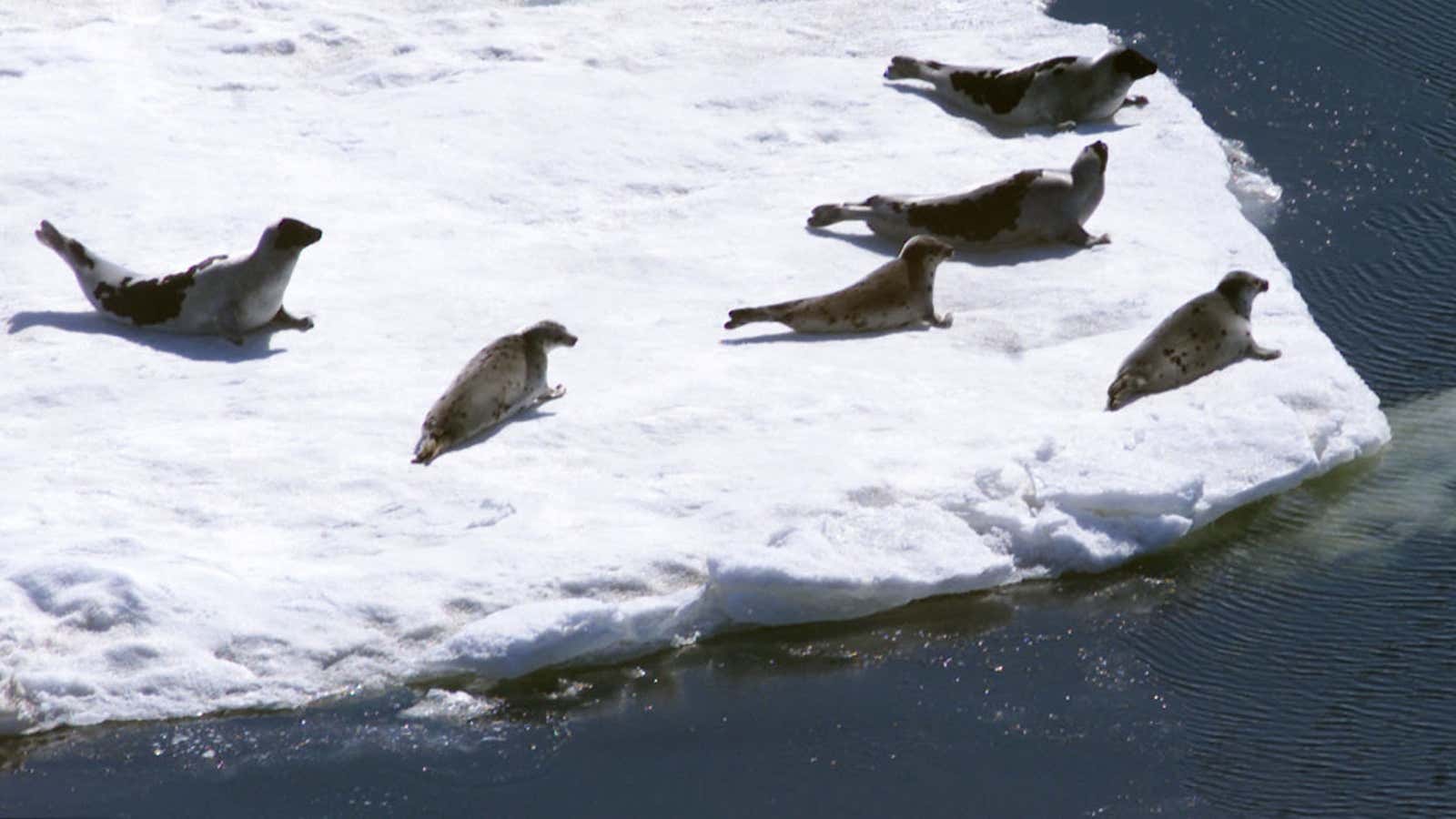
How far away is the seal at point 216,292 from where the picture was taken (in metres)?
8.16

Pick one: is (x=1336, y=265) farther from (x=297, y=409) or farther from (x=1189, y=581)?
(x=297, y=409)

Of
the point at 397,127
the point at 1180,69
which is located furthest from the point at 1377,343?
the point at 397,127

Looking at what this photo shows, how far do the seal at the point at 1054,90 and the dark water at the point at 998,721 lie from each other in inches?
157

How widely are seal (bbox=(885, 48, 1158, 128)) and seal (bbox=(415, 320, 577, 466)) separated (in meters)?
3.93

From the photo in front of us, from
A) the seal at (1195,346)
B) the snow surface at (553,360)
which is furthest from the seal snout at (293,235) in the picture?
the seal at (1195,346)

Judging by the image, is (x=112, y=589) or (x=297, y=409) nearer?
(x=112, y=589)

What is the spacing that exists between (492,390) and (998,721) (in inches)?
95.6

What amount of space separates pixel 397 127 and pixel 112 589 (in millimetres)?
4855

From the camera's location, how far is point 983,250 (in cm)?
914

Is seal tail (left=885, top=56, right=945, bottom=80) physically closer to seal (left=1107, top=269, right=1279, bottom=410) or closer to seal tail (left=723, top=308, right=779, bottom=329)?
seal tail (left=723, top=308, right=779, bottom=329)

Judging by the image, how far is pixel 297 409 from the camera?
738cm

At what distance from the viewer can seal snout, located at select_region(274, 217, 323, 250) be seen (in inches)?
326

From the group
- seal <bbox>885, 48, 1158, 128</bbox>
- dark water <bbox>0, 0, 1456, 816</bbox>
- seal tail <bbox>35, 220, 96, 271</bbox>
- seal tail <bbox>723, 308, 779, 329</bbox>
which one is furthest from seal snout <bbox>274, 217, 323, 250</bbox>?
seal <bbox>885, 48, 1158, 128</bbox>

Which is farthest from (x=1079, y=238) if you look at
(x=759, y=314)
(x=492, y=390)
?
(x=492, y=390)
